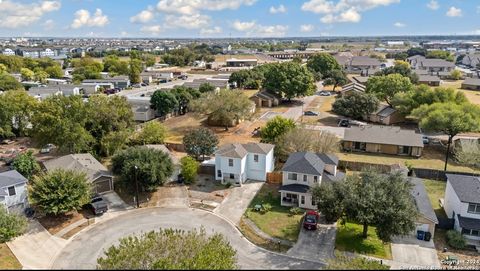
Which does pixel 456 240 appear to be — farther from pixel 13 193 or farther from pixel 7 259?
pixel 13 193

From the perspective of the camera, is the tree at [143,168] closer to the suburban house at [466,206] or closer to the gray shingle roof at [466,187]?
the suburban house at [466,206]

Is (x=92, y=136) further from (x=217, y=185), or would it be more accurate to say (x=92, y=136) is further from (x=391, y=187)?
(x=391, y=187)

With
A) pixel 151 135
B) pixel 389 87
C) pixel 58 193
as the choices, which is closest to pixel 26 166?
pixel 58 193

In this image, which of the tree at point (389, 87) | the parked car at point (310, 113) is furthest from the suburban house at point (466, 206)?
the tree at point (389, 87)

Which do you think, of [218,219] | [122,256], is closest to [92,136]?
[218,219]

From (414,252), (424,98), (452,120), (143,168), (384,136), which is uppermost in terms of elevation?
(424,98)

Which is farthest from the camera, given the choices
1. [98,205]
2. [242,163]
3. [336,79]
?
[336,79]
